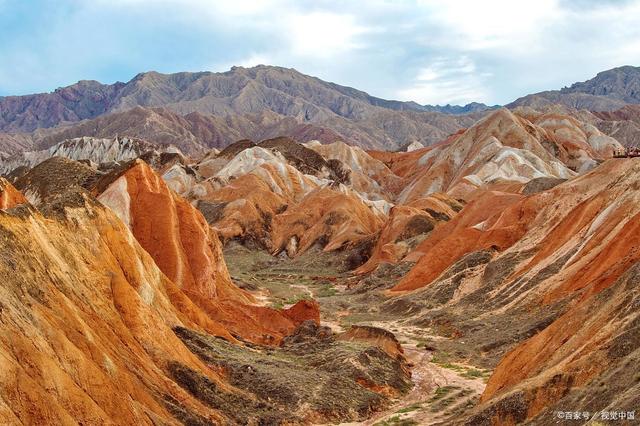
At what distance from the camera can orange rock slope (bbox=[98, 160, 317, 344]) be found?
3934cm

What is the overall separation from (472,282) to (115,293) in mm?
31802

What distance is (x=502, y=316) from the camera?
4088 centimetres

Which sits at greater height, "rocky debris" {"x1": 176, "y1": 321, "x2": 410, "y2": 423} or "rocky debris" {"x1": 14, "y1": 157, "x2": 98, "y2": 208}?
"rocky debris" {"x1": 14, "y1": 157, "x2": 98, "y2": 208}

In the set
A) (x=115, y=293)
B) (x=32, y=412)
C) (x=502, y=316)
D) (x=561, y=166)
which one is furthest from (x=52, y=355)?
(x=561, y=166)

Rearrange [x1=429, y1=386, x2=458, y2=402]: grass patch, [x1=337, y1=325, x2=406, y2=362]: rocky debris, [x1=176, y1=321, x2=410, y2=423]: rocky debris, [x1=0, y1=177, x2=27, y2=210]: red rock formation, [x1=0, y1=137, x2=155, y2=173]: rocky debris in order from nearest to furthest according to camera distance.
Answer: [x1=176, y1=321, x2=410, y2=423]: rocky debris < [x1=0, y1=177, x2=27, y2=210]: red rock formation < [x1=429, y1=386, x2=458, y2=402]: grass patch < [x1=337, y1=325, x2=406, y2=362]: rocky debris < [x1=0, y1=137, x2=155, y2=173]: rocky debris

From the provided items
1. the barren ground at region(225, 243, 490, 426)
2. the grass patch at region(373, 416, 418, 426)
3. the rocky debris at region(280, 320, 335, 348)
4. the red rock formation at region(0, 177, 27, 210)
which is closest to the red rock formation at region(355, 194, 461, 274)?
the barren ground at region(225, 243, 490, 426)

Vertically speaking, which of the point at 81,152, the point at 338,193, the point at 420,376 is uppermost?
the point at 81,152

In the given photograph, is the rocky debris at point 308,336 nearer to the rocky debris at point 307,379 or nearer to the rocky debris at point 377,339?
the rocky debris at point 377,339

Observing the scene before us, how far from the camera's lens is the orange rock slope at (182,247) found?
129 feet

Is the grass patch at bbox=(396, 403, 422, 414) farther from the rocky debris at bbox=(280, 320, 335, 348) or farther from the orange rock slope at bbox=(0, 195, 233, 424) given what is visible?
the rocky debris at bbox=(280, 320, 335, 348)

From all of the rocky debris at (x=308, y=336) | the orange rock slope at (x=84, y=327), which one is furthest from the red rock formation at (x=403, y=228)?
the orange rock slope at (x=84, y=327)

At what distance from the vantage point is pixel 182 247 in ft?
139

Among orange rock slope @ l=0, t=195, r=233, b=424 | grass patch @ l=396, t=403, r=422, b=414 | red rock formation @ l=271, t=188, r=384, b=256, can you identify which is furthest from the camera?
red rock formation @ l=271, t=188, r=384, b=256

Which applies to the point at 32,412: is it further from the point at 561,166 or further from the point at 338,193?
the point at 561,166
